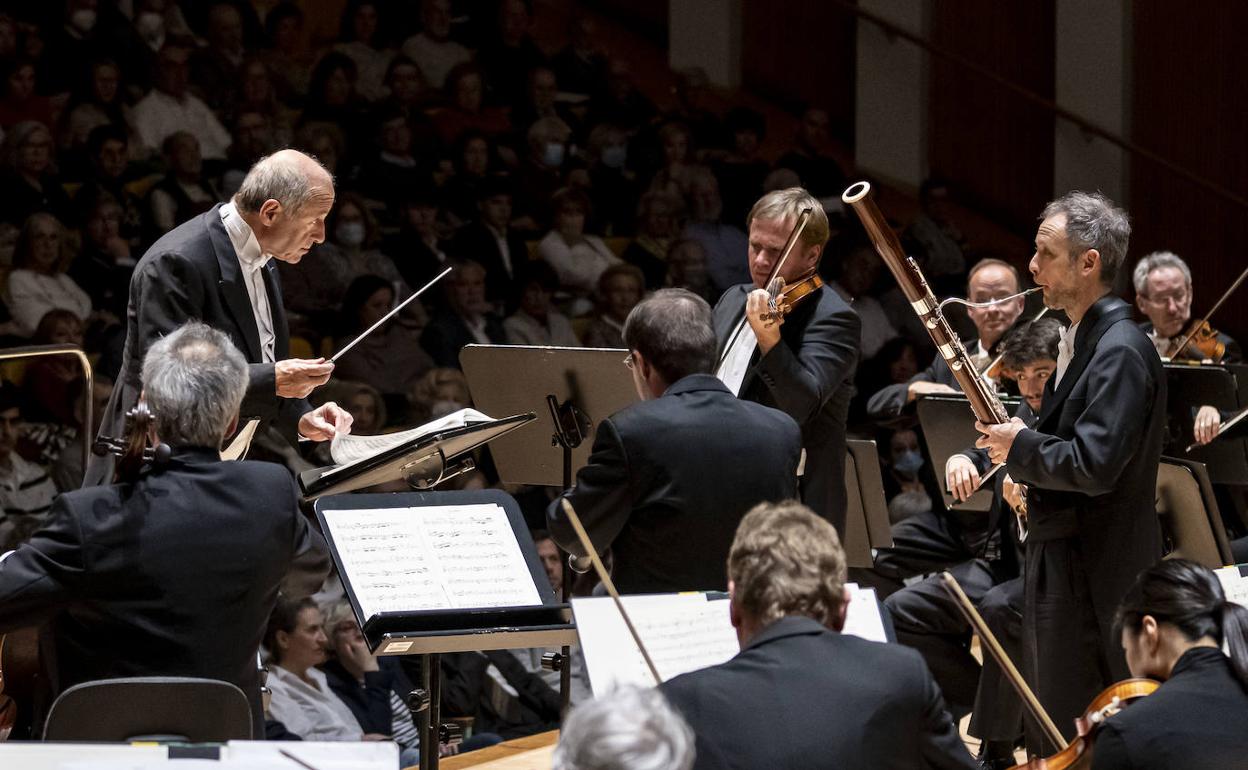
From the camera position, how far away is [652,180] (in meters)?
8.28

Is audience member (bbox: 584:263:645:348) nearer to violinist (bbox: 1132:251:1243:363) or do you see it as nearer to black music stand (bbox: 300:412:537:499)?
violinist (bbox: 1132:251:1243:363)

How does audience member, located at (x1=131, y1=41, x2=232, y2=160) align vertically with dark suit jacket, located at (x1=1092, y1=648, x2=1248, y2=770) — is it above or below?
above

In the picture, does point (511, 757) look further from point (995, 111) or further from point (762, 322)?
point (995, 111)

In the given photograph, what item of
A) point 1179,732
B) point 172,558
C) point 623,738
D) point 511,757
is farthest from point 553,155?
point 623,738

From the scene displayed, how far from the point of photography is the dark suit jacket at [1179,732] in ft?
7.89

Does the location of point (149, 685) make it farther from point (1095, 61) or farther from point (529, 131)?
point (1095, 61)

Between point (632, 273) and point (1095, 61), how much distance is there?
3192 mm

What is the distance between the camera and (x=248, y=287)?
3865mm

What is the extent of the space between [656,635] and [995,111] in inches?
298

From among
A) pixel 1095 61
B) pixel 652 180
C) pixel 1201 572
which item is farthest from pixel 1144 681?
pixel 1095 61

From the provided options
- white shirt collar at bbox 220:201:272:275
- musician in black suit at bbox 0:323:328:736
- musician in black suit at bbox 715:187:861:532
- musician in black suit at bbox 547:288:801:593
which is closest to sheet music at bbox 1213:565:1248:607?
musician in black suit at bbox 547:288:801:593

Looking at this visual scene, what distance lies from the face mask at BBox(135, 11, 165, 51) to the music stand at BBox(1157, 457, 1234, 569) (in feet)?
15.9

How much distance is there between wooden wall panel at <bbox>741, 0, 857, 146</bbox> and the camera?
9.88 metres

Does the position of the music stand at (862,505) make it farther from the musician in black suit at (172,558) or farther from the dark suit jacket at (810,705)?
the dark suit jacket at (810,705)
